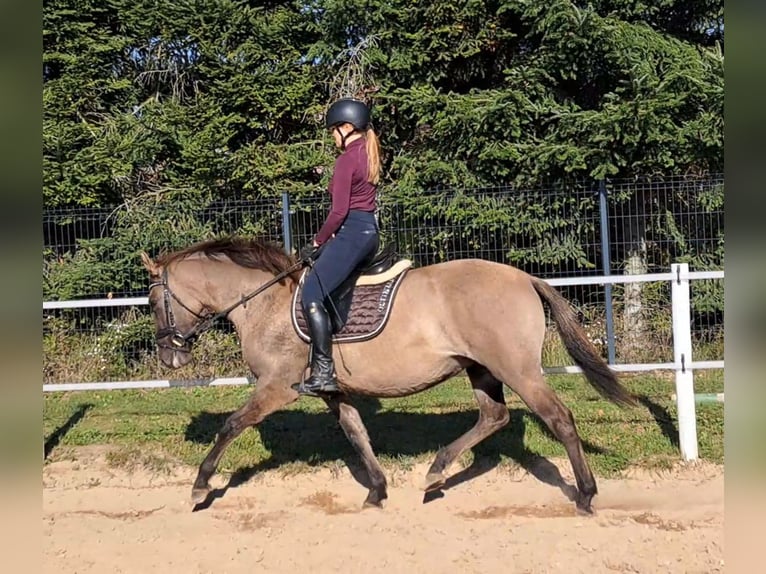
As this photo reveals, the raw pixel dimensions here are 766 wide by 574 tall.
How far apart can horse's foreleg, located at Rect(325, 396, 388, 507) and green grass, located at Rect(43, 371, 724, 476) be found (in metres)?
0.55

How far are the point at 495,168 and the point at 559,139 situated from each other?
0.97 meters

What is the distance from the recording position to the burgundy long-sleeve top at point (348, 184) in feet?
14.8

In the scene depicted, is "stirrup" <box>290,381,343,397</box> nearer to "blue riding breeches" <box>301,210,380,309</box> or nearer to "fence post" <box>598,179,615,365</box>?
"blue riding breeches" <box>301,210,380,309</box>

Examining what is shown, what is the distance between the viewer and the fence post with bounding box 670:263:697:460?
5293mm

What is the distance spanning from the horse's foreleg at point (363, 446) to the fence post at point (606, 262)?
14.4ft

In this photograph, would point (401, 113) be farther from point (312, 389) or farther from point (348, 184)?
point (312, 389)

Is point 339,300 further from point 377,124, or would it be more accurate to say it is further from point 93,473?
point 377,124

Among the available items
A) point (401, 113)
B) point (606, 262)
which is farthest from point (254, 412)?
point (401, 113)

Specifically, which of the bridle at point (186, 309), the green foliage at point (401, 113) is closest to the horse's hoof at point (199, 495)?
the bridle at point (186, 309)

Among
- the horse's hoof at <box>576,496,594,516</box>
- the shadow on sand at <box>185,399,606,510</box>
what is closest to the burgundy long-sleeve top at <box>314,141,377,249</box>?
the shadow on sand at <box>185,399,606,510</box>

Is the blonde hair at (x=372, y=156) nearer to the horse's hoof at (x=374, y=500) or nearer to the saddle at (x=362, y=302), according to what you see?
the saddle at (x=362, y=302)
